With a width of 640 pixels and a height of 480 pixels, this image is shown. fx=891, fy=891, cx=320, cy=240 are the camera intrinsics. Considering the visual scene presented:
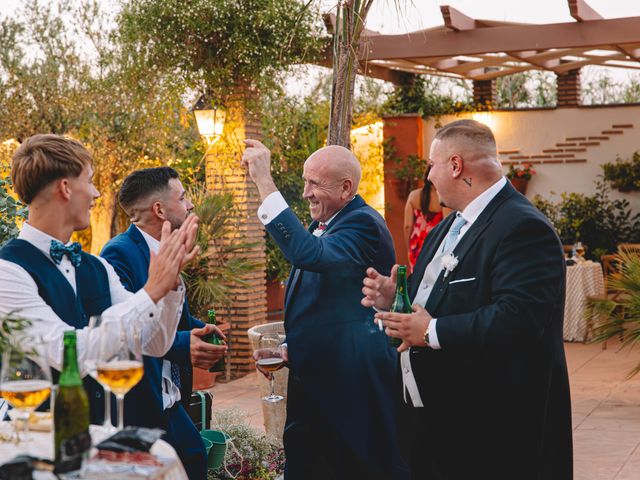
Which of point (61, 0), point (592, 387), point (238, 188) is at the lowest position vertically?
point (592, 387)

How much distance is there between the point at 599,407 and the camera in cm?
704

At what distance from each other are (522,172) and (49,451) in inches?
484

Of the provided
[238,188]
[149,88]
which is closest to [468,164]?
[238,188]

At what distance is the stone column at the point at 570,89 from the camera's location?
13.9 m

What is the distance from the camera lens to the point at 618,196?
1338cm

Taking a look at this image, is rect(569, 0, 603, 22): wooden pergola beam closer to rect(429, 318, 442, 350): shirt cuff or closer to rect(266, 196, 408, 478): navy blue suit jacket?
rect(266, 196, 408, 478): navy blue suit jacket

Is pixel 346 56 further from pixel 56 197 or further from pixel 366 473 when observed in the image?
pixel 56 197

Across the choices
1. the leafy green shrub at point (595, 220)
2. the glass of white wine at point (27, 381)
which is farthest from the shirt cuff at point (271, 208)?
the leafy green shrub at point (595, 220)

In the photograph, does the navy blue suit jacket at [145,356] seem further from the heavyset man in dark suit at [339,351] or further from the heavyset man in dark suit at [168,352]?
the heavyset man in dark suit at [339,351]

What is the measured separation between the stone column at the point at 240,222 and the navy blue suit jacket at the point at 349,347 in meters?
4.92

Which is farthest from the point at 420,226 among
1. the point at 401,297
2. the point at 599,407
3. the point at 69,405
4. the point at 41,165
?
the point at 69,405

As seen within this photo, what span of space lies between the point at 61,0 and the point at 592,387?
8.80m

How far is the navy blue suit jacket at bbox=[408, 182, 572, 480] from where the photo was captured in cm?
275

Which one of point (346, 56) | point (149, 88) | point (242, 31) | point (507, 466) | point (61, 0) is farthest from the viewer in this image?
point (61, 0)
